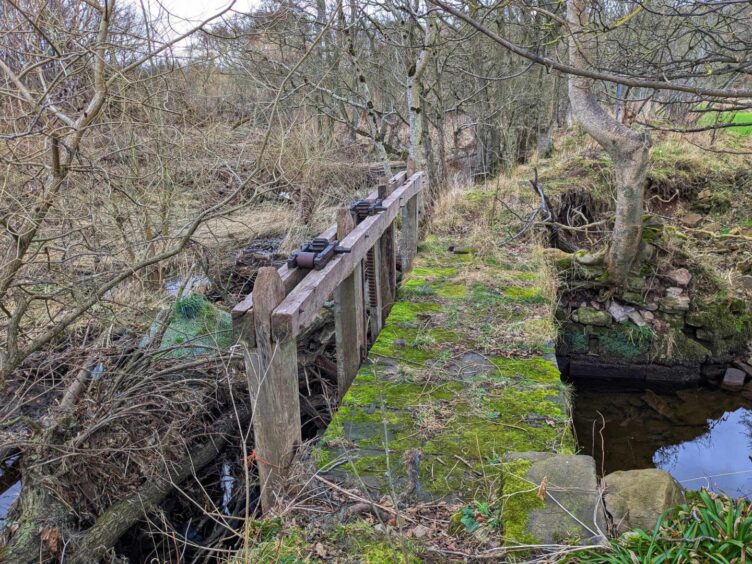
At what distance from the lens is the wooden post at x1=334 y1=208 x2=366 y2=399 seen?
413cm

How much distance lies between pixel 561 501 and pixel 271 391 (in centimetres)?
149

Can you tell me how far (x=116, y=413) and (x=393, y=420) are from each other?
2.01 m

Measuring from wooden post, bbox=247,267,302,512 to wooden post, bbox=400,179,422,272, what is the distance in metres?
4.05

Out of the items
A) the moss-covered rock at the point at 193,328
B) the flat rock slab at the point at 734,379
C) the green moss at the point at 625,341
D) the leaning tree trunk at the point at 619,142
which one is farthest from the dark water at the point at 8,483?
the flat rock slab at the point at 734,379

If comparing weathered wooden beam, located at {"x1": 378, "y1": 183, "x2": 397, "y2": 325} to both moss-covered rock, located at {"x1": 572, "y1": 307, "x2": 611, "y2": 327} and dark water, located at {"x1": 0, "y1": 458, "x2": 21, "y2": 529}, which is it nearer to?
moss-covered rock, located at {"x1": 572, "y1": 307, "x2": 611, "y2": 327}

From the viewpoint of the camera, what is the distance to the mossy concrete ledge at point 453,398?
303 cm

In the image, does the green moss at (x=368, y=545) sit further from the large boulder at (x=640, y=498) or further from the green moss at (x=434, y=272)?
the green moss at (x=434, y=272)

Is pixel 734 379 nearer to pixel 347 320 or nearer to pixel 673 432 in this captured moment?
pixel 673 432

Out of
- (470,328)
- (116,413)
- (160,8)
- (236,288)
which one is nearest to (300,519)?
(116,413)

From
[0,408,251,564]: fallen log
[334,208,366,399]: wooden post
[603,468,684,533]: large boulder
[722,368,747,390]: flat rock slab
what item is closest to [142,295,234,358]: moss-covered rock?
[0,408,251,564]: fallen log

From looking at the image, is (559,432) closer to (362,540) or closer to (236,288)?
(362,540)

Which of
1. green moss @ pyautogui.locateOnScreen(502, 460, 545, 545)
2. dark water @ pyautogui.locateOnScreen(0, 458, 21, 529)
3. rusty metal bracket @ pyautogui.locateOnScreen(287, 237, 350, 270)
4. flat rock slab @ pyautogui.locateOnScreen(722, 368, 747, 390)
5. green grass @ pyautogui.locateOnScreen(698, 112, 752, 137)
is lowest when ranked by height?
flat rock slab @ pyautogui.locateOnScreen(722, 368, 747, 390)

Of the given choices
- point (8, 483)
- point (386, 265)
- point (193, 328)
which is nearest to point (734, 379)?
point (386, 265)

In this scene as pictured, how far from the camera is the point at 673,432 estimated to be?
20.5 feet
